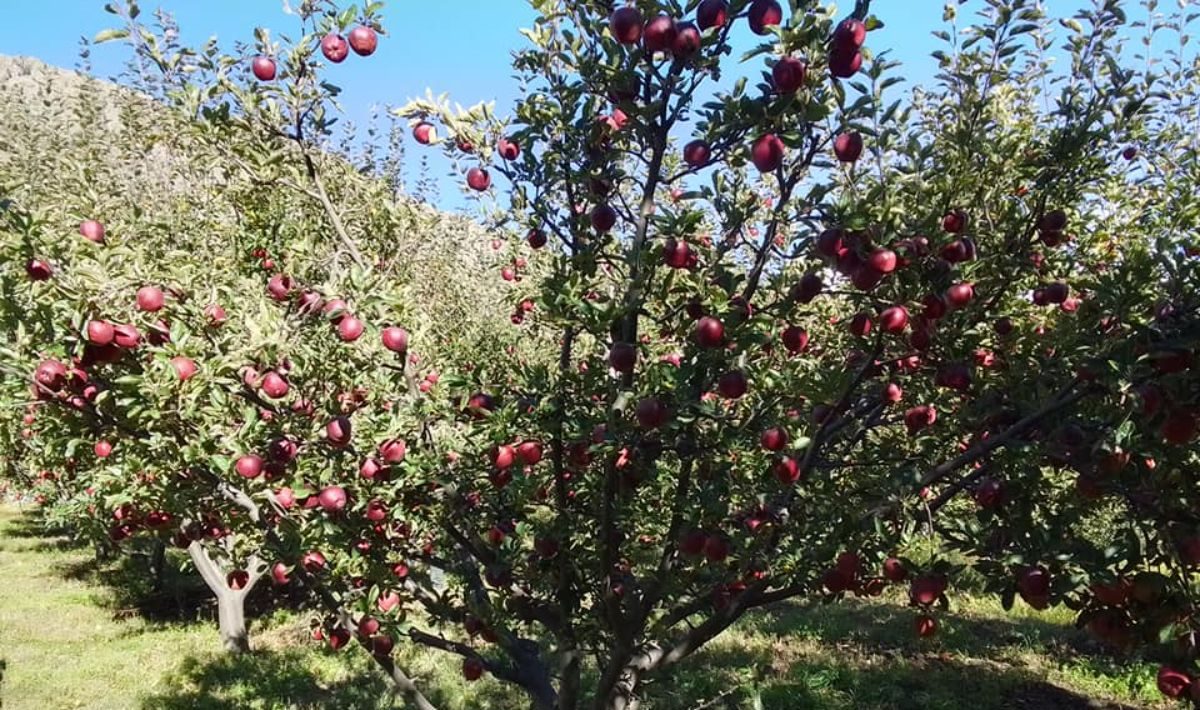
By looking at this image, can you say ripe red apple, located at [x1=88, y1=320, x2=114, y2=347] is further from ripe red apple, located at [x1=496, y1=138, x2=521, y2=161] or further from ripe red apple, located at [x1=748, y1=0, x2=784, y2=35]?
ripe red apple, located at [x1=748, y1=0, x2=784, y2=35]

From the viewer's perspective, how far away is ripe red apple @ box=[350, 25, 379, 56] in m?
3.04

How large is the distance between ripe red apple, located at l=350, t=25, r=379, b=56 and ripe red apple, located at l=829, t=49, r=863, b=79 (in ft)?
5.75

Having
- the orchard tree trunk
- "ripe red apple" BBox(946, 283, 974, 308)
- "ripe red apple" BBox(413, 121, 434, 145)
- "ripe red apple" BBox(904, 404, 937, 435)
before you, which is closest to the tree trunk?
the orchard tree trunk

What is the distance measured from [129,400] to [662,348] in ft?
6.87

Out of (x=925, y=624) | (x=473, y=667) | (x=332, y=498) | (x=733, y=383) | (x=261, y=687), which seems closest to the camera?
(x=733, y=383)

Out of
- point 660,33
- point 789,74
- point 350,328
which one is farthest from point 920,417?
point 350,328

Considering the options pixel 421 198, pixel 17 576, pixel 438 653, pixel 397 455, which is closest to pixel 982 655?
pixel 438 653

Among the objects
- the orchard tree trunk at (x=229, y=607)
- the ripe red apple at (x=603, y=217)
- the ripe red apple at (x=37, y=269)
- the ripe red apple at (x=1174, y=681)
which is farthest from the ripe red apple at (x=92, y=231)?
the orchard tree trunk at (x=229, y=607)

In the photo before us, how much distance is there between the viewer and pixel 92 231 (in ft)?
8.89

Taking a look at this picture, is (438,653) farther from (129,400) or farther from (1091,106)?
(1091,106)

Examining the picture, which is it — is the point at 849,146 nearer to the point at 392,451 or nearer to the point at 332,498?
the point at 392,451

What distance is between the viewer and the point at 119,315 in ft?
8.29

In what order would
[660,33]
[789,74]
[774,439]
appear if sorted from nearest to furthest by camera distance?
1. [789,74]
2. [660,33]
3. [774,439]

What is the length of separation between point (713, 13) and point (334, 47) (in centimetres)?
149
